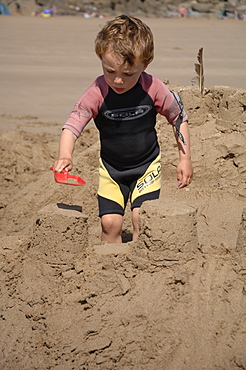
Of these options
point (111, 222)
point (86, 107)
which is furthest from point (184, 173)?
point (86, 107)

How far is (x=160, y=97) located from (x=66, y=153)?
71 centimetres

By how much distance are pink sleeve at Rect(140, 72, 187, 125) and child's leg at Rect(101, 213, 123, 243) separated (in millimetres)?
731

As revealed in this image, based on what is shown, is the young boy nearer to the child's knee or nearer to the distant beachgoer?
the child's knee

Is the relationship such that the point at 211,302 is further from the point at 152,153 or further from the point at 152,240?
the point at 152,153

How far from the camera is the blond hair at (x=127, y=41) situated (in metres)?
2.99

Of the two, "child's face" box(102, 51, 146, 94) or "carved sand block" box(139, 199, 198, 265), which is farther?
"child's face" box(102, 51, 146, 94)

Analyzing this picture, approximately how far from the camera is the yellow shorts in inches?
137

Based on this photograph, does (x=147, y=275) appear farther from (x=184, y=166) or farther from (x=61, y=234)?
(x=184, y=166)

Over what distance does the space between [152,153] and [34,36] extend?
14.7m

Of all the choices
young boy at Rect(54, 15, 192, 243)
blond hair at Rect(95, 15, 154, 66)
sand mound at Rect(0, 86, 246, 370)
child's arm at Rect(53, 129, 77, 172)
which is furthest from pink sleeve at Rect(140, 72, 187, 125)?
sand mound at Rect(0, 86, 246, 370)

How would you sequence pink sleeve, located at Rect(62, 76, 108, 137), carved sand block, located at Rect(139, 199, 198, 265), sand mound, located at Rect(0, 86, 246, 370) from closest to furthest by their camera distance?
sand mound, located at Rect(0, 86, 246, 370)
carved sand block, located at Rect(139, 199, 198, 265)
pink sleeve, located at Rect(62, 76, 108, 137)

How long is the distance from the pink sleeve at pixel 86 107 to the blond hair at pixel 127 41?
0.95 feet

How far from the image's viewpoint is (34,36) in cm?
1717

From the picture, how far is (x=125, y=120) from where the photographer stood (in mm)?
3350
